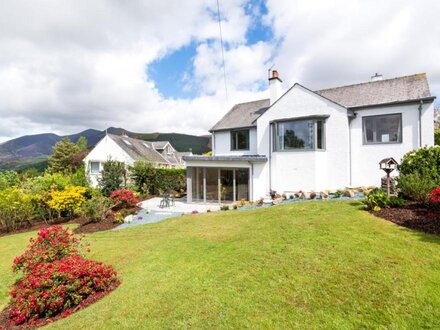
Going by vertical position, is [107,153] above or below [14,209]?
above

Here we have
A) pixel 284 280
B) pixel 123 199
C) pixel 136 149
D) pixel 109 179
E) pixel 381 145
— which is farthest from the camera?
pixel 136 149

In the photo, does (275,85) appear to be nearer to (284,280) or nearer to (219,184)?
(219,184)

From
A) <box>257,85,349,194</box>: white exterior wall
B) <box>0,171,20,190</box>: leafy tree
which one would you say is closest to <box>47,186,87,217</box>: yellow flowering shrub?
<box>0,171,20,190</box>: leafy tree

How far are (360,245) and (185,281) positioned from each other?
462 centimetres

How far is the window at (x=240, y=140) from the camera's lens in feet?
72.0

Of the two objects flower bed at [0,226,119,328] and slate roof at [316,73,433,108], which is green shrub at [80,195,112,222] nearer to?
flower bed at [0,226,119,328]

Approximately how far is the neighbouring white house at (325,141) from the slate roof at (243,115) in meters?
2.90

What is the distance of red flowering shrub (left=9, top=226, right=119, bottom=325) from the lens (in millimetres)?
5353

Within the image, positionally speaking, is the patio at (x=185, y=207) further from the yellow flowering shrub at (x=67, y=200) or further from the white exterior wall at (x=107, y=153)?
the white exterior wall at (x=107, y=153)

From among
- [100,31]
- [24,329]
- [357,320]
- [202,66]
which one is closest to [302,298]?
[357,320]

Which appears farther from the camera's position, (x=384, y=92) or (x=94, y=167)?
(x=94, y=167)

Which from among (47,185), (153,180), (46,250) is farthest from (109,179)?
(46,250)

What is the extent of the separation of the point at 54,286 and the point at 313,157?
15565mm

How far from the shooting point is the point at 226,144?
75.5 feet
